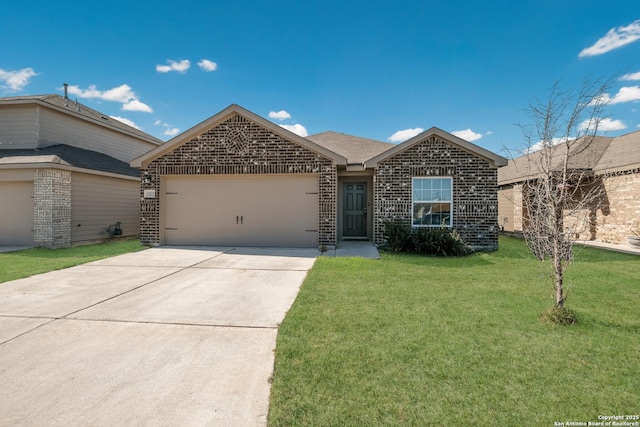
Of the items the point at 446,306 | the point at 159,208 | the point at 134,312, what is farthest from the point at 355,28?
the point at 134,312

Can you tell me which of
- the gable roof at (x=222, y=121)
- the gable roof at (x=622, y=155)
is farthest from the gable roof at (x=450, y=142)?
the gable roof at (x=622, y=155)

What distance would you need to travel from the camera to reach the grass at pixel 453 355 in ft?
7.36

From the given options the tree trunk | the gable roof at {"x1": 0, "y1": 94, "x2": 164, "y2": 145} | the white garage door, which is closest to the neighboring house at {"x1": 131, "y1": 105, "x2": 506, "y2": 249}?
the white garage door

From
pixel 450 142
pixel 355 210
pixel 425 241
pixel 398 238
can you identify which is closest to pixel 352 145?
pixel 355 210

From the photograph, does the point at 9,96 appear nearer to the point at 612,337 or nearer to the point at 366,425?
the point at 366,425

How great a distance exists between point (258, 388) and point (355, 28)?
12.5m

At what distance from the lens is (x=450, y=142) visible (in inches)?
384

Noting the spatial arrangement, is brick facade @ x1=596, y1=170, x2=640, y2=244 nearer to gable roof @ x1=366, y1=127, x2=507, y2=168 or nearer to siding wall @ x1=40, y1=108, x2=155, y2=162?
gable roof @ x1=366, y1=127, x2=507, y2=168

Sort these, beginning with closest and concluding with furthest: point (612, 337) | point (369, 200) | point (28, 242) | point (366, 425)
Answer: point (366, 425) < point (612, 337) < point (28, 242) < point (369, 200)

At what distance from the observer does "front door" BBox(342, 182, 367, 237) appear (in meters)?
11.7

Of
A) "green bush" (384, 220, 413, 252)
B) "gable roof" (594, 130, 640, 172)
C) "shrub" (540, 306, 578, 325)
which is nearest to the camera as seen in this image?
"shrub" (540, 306, 578, 325)

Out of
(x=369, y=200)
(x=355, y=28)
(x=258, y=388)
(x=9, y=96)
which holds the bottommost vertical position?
(x=258, y=388)

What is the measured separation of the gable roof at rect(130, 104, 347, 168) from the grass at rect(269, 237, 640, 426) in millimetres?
5008

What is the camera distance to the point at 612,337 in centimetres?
342
